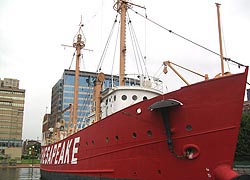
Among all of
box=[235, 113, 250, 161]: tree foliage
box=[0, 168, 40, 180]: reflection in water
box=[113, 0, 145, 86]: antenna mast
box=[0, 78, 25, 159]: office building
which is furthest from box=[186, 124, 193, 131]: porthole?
box=[0, 78, 25, 159]: office building

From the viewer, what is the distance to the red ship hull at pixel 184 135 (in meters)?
8.77

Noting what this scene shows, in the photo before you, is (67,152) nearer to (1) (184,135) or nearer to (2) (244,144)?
(1) (184,135)

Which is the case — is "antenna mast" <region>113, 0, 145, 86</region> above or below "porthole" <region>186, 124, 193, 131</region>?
above

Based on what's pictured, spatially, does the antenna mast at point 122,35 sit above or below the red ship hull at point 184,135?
above

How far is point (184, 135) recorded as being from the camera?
932 cm

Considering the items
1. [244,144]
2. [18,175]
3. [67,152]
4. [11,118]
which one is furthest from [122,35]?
[11,118]

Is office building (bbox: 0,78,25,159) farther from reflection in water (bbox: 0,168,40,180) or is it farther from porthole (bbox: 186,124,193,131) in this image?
porthole (bbox: 186,124,193,131)

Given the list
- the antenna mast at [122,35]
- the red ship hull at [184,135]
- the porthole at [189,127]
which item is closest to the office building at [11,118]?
the antenna mast at [122,35]

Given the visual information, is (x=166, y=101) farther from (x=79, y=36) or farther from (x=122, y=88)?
(x=79, y=36)

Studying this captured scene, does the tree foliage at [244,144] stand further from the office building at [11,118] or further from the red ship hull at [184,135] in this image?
the office building at [11,118]

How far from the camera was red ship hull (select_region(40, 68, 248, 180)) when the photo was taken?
877cm

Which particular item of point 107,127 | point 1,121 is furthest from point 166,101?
point 1,121

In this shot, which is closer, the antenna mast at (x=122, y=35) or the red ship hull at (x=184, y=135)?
the red ship hull at (x=184, y=135)

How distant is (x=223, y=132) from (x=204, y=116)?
Answer: 0.74m
